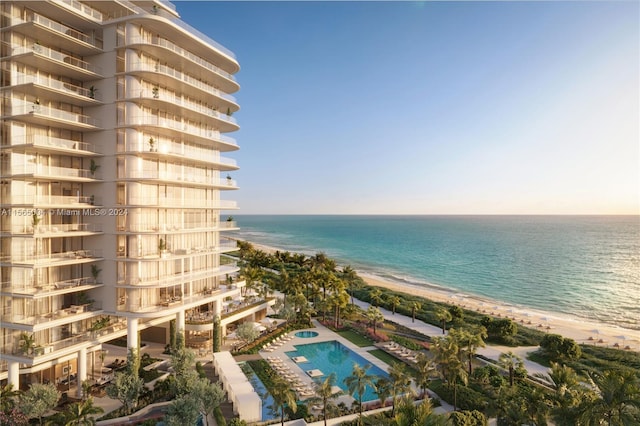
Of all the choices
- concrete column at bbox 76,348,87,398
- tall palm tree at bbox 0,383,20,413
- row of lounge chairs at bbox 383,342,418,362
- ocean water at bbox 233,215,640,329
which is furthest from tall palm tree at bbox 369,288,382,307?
tall palm tree at bbox 0,383,20,413

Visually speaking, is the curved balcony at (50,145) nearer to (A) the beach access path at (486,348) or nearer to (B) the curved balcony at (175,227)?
(B) the curved balcony at (175,227)

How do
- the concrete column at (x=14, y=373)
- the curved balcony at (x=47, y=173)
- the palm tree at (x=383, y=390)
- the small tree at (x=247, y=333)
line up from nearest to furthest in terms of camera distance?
the palm tree at (x=383, y=390), the concrete column at (x=14, y=373), the curved balcony at (x=47, y=173), the small tree at (x=247, y=333)

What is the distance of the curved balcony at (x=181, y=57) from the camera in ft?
92.9

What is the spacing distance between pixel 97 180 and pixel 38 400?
15.1 m

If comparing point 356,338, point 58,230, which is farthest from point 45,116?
point 356,338

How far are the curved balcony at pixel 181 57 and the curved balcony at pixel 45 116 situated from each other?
6.72m

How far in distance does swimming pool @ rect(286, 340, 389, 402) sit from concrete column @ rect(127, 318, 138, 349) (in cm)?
1291

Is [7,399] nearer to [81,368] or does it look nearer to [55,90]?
[81,368]

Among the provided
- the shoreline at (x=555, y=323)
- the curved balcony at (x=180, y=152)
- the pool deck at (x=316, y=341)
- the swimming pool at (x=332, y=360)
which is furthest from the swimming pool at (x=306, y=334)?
the shoreline at (x=555, y=323)

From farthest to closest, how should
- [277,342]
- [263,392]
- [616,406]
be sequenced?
[277,342]
[263,392]
[616,406]

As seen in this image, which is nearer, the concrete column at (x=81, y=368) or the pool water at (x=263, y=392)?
the pool water at (x=263, y=392)

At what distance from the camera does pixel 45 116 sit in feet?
83.0

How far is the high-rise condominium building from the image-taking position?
995 inches

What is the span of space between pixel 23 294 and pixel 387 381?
79.4 ft
